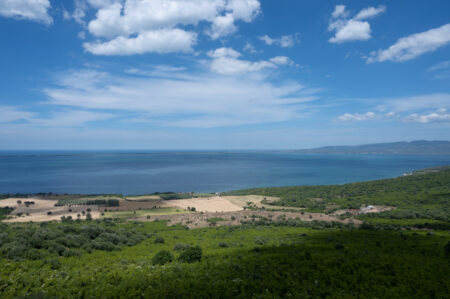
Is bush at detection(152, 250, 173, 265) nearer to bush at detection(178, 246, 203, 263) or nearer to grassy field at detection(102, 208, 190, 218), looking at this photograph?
bush at detection(178, 246, 203, 263)

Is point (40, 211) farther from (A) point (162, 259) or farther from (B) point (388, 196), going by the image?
(B) point (388, 196)

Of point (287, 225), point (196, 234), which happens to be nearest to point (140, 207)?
point (196, 234)

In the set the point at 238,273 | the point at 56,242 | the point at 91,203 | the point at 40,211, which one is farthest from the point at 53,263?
the point at 91,203

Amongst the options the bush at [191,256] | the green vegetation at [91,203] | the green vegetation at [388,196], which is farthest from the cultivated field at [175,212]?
the bush at [191,256]

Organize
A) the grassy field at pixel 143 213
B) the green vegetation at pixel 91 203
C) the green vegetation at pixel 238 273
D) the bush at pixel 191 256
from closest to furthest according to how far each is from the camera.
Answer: the green vegetation at pixel 238 273
the bush at pixel 191 256
the grassy field at pixel 143 213
the green vegetation at pixel 91 203

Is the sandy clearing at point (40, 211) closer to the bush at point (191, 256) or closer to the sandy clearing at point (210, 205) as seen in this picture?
the sandy clearing at point (210, 205)

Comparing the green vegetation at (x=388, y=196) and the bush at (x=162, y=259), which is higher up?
the bush at (x=162, y=259)

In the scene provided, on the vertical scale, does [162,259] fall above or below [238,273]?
below

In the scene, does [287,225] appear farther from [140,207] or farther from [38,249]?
[140,207]
